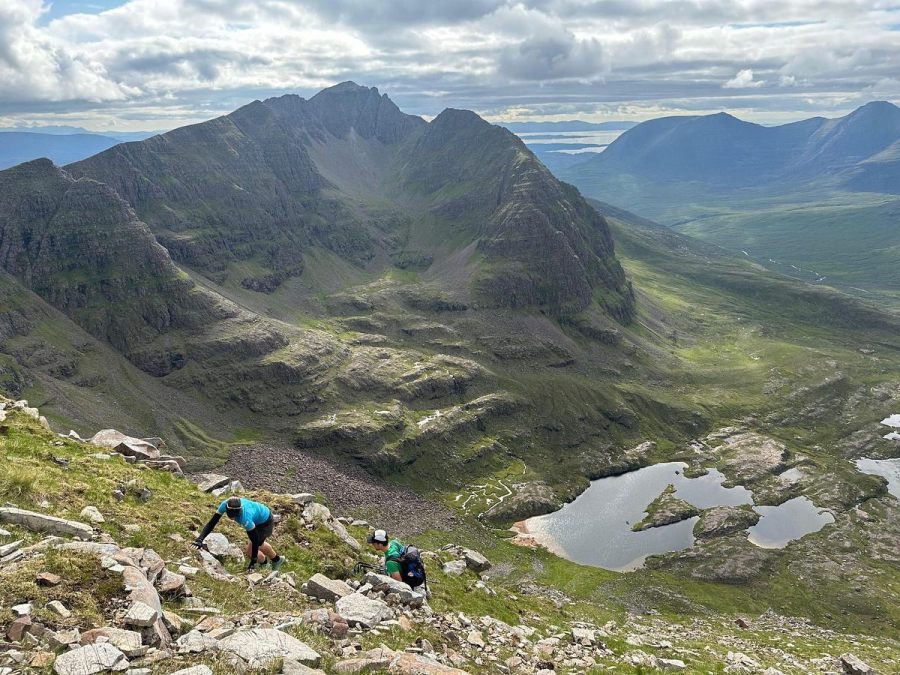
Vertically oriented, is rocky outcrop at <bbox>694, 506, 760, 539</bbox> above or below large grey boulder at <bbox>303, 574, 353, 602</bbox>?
below

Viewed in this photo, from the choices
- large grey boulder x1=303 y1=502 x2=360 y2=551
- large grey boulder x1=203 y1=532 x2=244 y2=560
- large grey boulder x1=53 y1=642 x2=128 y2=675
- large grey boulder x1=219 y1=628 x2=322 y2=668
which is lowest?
large grey boulder x1=303 y1=502 x2=360 y2=551

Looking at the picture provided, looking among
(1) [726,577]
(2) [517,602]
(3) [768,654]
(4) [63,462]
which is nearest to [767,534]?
(1) [726,577]

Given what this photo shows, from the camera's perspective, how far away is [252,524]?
30.2 m

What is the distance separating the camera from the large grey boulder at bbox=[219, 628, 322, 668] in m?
19.2

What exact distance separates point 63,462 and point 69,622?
2117 cm

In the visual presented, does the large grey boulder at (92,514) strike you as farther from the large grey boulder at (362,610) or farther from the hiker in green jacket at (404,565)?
the hiker in green jacket at (404,565)

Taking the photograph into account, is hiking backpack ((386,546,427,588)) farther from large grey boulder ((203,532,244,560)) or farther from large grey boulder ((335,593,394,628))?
large grey boulder ((203,532,244,560))

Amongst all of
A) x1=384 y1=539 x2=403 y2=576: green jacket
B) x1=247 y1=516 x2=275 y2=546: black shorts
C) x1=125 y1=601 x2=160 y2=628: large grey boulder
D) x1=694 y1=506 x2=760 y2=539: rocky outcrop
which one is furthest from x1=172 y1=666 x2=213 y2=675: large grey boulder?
x1=694 y1=506 x2=760 y2=539: rocky outcrop

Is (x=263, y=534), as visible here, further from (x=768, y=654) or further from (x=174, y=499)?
(x=768, y=654)

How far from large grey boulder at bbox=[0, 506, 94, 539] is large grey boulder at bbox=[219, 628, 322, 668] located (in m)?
11.0

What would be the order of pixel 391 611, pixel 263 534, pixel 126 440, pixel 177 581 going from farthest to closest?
pixel 126 440, pixel 263 534, pixel 391 611, pixel 177 581

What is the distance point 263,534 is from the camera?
31203 mm

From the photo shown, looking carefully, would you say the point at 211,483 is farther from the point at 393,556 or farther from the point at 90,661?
the point at 90,661

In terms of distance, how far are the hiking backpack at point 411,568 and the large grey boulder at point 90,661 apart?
18.3 meters
